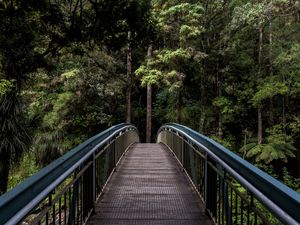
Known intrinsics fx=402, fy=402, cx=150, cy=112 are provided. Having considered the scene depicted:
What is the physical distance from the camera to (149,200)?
6.44 m

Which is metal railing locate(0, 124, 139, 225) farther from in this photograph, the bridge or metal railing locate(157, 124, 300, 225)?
metal railing locate(157, 124, 300, 225)

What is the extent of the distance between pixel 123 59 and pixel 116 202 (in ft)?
74.1

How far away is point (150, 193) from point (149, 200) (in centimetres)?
55

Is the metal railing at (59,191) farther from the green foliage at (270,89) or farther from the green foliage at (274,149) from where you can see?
the green foliage at (270,89)

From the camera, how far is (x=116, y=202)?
20.8 ft

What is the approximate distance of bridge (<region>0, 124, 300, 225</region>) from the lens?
8.47 feet

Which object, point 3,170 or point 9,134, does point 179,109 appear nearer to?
point 9,134

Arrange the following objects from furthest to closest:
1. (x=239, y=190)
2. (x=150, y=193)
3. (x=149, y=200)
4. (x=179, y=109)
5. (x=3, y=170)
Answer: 1. (x=179, y=109)
2. (x=3, y=170)
3. (x=150, y=193)
4. (x=149, y=200)
5. (x=239, y=190)

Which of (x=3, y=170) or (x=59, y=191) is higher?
(x=59, y=191)

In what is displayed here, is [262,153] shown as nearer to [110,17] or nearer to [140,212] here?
[110,17]

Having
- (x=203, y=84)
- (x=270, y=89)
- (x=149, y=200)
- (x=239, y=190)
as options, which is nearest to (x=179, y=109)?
(x=203, y=84)

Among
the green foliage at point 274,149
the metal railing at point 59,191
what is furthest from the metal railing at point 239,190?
the green foliage at point 274,149

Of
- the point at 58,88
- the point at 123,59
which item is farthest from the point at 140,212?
the point at 123,59

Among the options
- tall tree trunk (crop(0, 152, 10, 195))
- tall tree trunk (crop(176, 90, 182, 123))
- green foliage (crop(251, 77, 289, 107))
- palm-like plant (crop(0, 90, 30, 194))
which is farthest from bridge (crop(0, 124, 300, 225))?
tall tree trunk (crop(176, 90, 182, 123))
